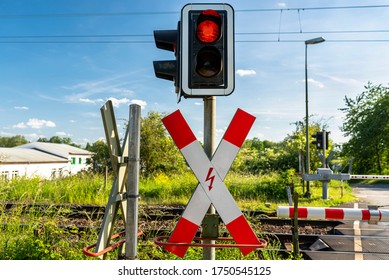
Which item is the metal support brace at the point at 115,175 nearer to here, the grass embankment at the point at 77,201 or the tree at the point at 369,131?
the grass embankment at the point at 77,201

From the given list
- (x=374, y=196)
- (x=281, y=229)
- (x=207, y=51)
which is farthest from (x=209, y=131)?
(x=374, y=196)

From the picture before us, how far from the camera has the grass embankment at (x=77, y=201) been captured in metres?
4.31

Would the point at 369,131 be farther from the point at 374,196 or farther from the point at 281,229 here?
the point at 281,229

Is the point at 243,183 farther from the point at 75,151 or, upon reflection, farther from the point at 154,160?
the point at 75,151

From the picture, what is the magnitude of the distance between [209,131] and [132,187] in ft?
2.58

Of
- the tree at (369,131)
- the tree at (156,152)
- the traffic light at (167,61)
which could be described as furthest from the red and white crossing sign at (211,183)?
the tree at (369,131)

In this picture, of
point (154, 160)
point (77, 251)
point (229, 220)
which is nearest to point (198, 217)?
point (229, 220)

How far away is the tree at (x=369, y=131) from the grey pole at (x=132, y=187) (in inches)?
1420

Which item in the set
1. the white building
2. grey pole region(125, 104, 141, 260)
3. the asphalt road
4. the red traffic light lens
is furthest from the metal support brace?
the asphalt road

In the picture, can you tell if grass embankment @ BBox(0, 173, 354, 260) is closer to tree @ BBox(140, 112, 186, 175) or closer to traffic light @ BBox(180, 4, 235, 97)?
traffic light @ BBox(180, 4, 235, 97)

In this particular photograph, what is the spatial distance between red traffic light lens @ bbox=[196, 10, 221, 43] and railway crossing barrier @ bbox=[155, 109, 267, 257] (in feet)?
2.10

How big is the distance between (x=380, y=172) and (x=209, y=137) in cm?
3708

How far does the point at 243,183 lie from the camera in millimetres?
12188

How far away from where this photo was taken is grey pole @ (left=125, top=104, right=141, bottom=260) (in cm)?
259
